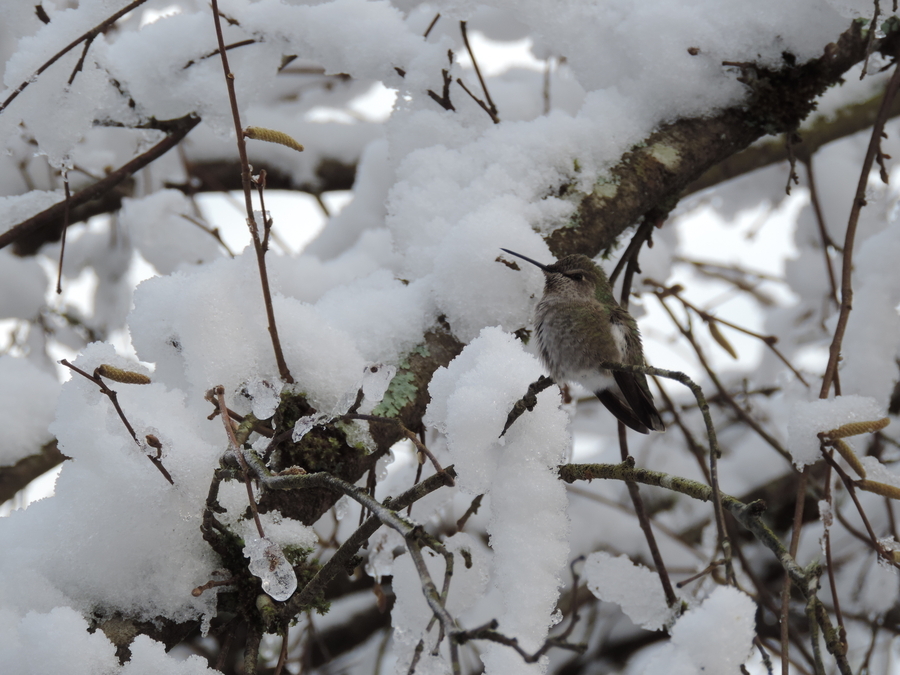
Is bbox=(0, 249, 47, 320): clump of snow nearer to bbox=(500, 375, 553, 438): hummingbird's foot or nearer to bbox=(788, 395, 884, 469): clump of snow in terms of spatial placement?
bbox=(500, 375, 553, 438): hummingbird's foot

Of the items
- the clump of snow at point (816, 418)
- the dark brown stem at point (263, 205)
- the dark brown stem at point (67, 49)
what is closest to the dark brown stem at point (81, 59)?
the dark brown stem at point (67, 49)

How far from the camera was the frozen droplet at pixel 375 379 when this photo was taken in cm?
101

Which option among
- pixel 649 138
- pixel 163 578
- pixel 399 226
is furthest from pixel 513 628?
pixel 649 138

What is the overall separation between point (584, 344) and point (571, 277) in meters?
0.15

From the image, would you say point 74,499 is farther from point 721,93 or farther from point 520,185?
point 721,93

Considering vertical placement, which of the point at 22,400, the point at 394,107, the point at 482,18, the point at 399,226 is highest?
the point at 482,18

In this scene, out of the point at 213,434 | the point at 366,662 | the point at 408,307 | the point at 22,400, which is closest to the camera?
the point at 213,434

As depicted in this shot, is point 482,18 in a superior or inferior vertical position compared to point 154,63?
superior

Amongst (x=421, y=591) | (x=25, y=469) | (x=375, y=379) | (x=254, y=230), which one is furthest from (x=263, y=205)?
(x=25, y=469)

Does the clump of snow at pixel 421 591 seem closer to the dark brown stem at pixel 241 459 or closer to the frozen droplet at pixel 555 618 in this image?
the frozen droplet at pixel 555 618

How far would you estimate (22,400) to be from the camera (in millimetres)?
1901

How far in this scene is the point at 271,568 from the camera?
871 millimetres

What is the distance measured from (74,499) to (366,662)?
2.51 m

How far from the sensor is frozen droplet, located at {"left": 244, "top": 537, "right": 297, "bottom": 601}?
87cm
